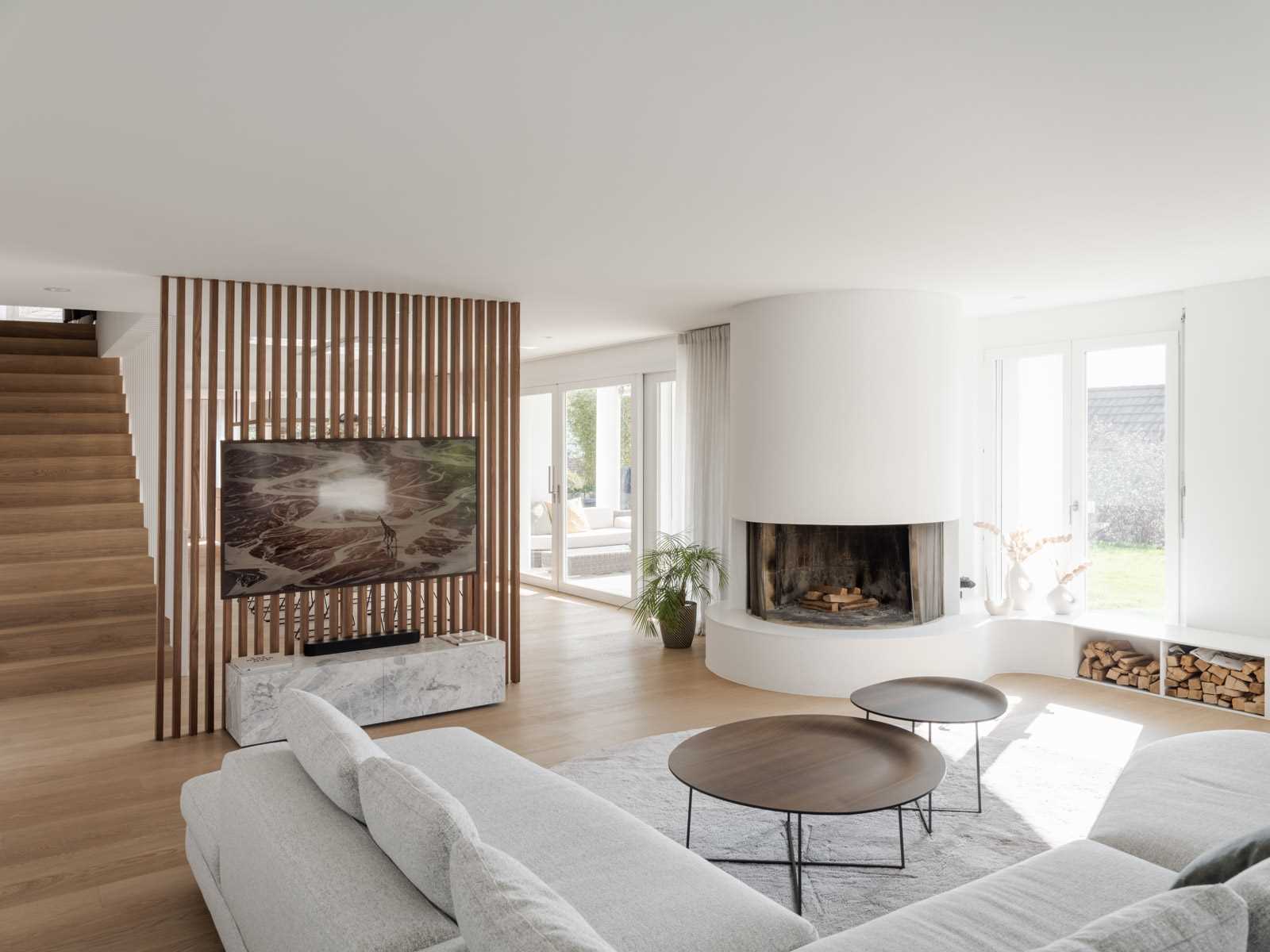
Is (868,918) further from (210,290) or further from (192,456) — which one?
(210,290)

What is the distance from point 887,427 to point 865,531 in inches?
41.0

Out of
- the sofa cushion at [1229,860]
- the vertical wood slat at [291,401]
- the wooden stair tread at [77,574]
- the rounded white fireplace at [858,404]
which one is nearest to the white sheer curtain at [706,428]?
the rounded white fireplace at [858,404]

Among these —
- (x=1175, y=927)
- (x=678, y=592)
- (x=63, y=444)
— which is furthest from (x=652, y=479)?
(x=1175, y=927)

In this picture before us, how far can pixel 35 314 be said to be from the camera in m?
9.77

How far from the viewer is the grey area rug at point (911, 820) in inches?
120

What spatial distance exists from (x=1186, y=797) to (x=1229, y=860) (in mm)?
916

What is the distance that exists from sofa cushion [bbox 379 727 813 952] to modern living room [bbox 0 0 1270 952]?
0.02 metres

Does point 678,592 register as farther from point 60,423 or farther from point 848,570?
point 60,423

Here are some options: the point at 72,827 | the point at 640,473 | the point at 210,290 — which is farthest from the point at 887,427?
the point at 72,827

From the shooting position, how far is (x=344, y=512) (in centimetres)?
497

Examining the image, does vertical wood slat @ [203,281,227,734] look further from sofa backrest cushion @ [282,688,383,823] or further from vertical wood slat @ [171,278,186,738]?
sofa backrest cushion @ [282,688,383,823]

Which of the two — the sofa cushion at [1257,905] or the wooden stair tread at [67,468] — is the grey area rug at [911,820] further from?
the wooden stair tread at [67,468]

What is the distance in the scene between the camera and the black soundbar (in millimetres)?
4887

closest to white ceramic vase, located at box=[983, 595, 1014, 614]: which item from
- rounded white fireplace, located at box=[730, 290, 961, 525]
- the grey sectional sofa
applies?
rounded white fireplace, located at box=[730, 290, 961, 525]
